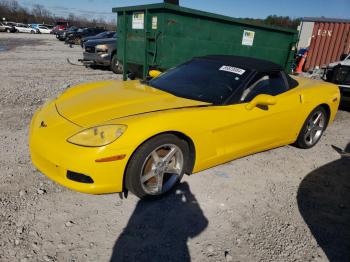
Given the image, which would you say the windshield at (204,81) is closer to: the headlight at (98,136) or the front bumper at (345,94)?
the headlight at (98,136)

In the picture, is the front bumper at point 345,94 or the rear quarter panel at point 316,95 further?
the front bumper at point 345,94

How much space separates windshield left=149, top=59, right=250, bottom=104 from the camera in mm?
→ 3422

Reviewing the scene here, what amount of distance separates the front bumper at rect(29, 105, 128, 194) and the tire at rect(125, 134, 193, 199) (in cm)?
11

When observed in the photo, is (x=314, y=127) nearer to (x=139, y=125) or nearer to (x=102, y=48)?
(x=139, y=125)

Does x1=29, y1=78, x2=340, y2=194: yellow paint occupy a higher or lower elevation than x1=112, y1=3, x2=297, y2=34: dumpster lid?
lower

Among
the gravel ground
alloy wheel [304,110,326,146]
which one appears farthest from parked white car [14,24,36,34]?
alloy wheel [304,110,326,146]

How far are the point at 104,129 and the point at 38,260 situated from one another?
1.11 metres

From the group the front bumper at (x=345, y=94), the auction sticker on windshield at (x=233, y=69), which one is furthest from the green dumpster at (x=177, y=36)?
the auction sticker on windshield at (x=233, y=69)

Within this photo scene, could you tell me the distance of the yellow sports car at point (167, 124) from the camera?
8.43 ft

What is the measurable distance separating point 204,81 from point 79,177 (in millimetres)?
1889

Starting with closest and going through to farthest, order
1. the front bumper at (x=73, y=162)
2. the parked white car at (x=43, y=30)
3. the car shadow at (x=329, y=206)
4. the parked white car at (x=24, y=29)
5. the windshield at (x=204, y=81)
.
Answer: the front bumper at (x=73, y=162) → the car shadow at (x=329, y=206) → the windshield at (x=204, y=81) → the parked white car at (x=24, y=29) → the parked white car at (x=43, y=30)

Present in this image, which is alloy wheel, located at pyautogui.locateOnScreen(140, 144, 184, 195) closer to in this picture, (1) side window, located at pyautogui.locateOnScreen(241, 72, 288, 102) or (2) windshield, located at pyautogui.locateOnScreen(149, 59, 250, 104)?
(2) windshield, located at pyautogui.locateOnScreen(149, 59, 250, 104)

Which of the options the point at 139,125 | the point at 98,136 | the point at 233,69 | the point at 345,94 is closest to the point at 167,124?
the point at 139,125

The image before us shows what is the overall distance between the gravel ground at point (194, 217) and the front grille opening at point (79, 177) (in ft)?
1.18
